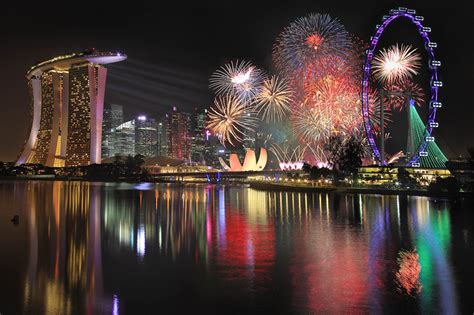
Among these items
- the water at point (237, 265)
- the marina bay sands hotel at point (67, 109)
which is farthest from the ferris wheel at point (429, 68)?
the marina bay sands hotel at point (67, 109)

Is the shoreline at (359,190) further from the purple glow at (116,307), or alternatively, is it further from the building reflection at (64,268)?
the purple glow at (116,307)

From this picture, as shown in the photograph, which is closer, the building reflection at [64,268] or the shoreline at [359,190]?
the building reflection at [64,268]

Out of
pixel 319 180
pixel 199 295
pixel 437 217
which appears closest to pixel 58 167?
pixel 319 180

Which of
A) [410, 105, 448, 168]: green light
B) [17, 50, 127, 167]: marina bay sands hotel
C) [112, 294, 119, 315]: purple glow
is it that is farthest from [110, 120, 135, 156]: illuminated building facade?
[112, 294, 119, 315]: purple glow

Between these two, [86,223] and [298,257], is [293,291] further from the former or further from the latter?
[86,223]

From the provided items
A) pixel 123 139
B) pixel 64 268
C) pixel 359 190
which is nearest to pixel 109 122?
pixel 123 139

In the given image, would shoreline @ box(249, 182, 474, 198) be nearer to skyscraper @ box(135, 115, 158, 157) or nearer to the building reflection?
the building reflection

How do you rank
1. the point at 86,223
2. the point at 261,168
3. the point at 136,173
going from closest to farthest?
the point at 86,223 → the point at 261,168 → the point at 136,173

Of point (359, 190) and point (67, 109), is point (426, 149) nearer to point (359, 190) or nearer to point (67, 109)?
point (359, 190)
